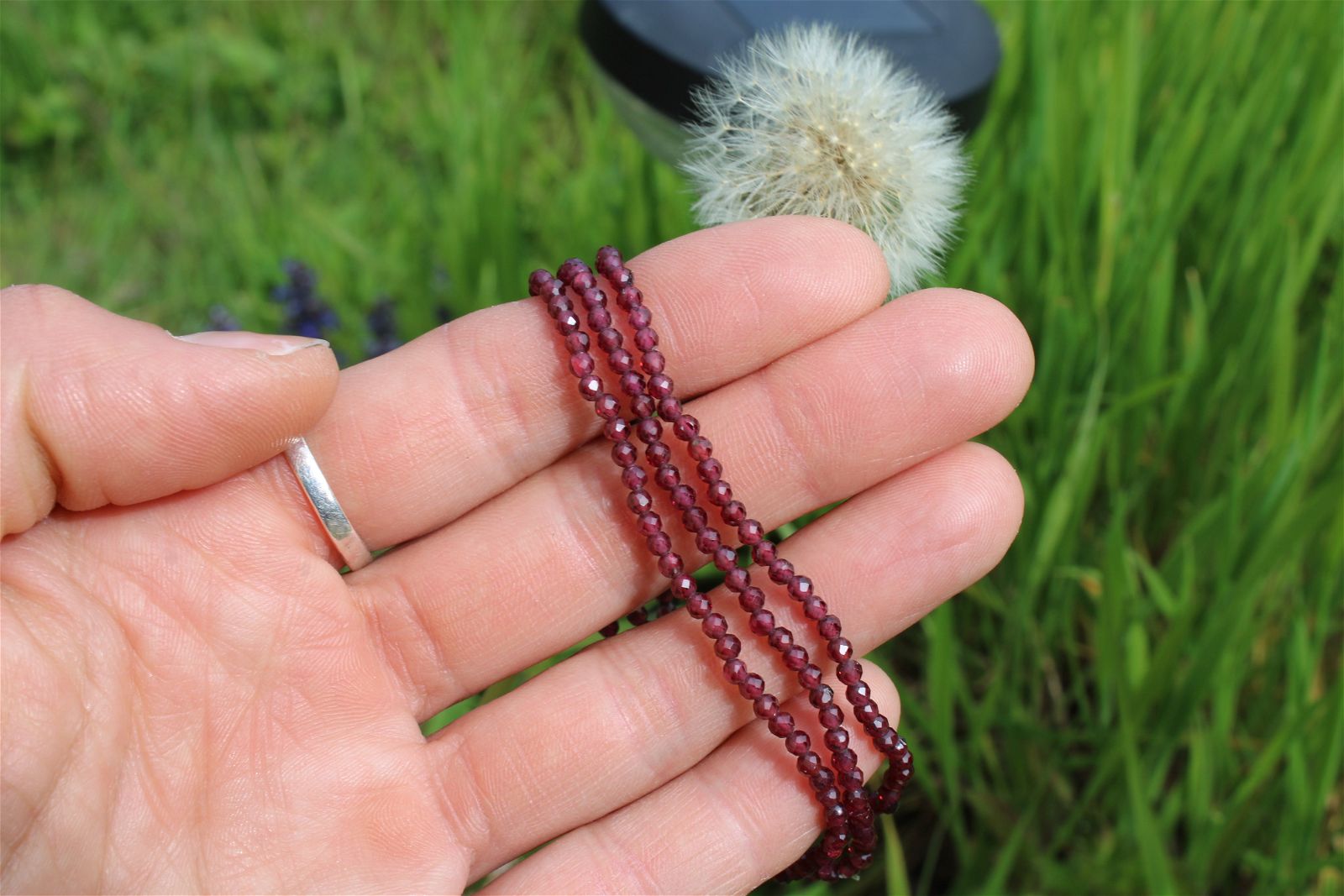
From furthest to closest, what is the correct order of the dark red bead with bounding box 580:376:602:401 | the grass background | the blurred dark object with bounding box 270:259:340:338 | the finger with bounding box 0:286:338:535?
the blurred dark object with bounding box 270:259:340:338
the grass background
the dark red bead with bounding box 580:376:602:401
the finger with bounding box 0:286:338:535

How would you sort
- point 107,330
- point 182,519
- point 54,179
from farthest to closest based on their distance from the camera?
point 54,179, point 182,519, point 107,330

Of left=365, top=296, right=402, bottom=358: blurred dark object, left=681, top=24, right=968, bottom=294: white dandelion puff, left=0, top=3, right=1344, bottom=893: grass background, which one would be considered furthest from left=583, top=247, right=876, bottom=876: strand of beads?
left=365, top=296, right=402, bottom=358: blurred dark object

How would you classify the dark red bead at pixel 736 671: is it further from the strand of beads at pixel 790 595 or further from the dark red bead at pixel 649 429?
the dark red bead at pixel 649 429

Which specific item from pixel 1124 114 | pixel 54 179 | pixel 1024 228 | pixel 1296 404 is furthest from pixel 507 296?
pixel 54 179

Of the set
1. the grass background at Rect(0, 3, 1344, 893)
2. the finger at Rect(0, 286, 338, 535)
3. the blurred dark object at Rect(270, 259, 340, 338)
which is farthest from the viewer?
the blurred dark object at Rect(270, 259, 340, 338)

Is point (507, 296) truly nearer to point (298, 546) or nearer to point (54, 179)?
point (298, 546)

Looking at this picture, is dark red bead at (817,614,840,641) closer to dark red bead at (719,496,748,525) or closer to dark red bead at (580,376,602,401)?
dark red bead at (719,496,748,525)
